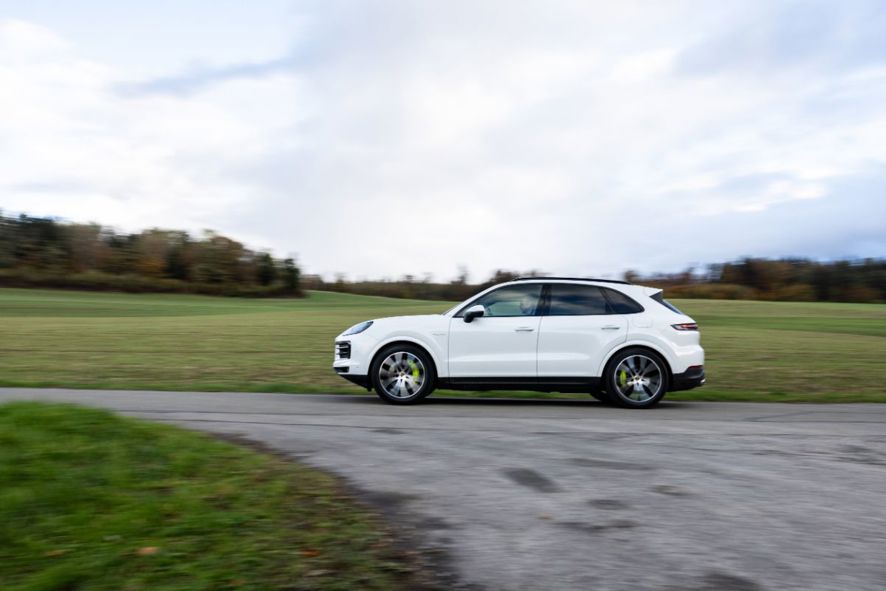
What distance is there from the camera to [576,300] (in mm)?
11312

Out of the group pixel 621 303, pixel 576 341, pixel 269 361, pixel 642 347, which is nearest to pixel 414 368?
pixel 576 341

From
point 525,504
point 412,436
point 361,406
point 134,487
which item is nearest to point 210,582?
point 134,487

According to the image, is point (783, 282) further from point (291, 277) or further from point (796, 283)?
point (291, 277)

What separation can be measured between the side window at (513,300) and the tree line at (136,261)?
80617mm

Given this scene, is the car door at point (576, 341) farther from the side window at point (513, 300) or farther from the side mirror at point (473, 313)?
the side mirror at point (473, 313)

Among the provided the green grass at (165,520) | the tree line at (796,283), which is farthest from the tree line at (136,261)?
the green grass at (165,520)

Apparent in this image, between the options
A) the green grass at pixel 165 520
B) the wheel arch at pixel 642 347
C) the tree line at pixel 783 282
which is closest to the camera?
the green grass at pixel 165 520

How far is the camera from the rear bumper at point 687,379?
1104 centimetres

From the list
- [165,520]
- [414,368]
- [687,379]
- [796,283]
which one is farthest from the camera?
[796,283]

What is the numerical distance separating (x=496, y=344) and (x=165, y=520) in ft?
23.2

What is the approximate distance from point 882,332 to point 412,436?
34407 mm

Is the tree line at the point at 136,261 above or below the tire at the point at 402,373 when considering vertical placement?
above

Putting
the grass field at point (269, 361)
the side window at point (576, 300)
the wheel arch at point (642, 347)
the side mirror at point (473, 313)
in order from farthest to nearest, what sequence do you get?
1. the grass field at point (269, 361)
2. the side window at point (576, 300)
3. the side mirror at point (473, 313)
4. the wheel arch at point (642, 347)

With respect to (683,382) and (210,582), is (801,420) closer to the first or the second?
(683,382)
